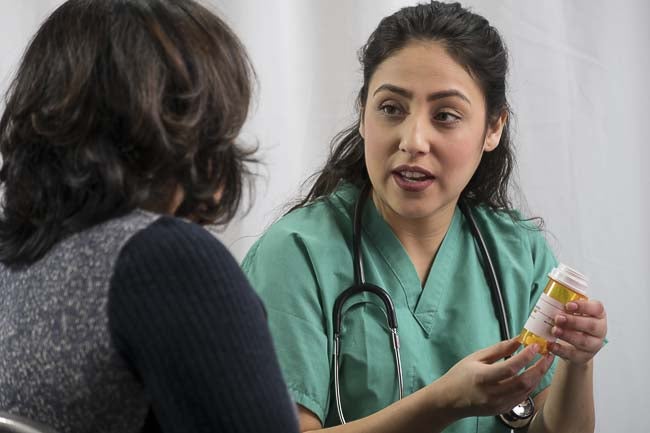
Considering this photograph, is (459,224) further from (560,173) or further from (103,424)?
(103,424)

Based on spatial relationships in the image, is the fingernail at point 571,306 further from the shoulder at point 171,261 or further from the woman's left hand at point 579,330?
the shoulder at point 171,261

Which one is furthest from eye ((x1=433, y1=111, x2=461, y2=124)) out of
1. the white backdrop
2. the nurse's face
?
the white backdrop

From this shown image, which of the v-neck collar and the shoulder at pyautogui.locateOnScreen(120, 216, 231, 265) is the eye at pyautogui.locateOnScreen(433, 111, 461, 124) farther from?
the shoulder at pyautogui.locateOnScreen(120, 216, 231, 265)

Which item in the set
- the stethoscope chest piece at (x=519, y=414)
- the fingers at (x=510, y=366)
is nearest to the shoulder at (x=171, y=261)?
the fingers at (x=510, y=366)

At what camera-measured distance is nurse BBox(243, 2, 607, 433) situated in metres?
1.25

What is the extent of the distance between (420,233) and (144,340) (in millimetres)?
826

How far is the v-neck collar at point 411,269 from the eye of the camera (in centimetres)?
137

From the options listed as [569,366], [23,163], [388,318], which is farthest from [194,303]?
[569,366]

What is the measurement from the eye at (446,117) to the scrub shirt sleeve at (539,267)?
279 mm

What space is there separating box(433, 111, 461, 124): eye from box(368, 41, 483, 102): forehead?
4 centimetres

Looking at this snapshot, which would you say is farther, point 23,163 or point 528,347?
point 528,347

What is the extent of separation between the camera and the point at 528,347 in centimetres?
108

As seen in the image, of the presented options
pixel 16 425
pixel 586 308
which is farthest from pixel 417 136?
pixel 16 425

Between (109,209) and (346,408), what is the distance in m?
0.66
